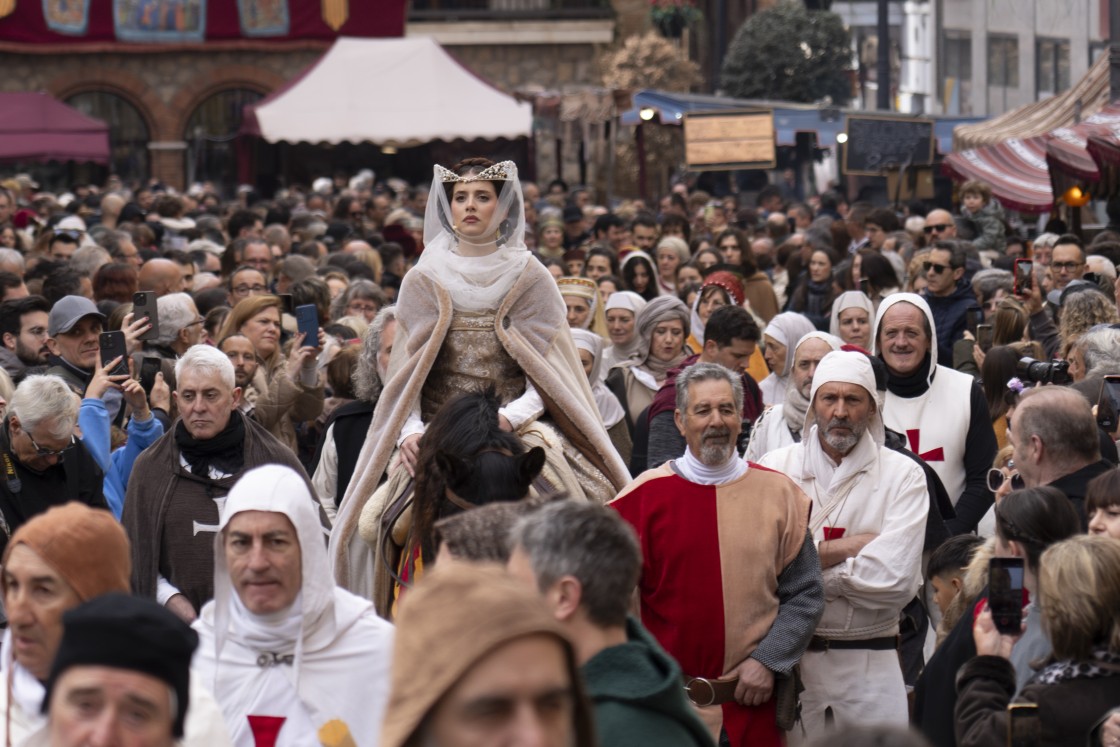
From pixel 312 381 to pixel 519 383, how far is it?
2143 mm

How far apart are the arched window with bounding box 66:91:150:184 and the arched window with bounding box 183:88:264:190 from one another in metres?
1.03

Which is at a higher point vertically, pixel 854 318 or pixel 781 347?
pixel 854 318

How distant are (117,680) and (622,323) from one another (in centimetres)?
738

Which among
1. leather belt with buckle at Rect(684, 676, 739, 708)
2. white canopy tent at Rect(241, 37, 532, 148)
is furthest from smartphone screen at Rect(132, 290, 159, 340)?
white canopy tent at Rect(241, 37, 532, 148)

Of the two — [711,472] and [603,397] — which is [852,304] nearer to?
[603,397]

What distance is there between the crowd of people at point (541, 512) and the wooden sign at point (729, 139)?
411 inches

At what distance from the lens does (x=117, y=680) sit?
3.18 m

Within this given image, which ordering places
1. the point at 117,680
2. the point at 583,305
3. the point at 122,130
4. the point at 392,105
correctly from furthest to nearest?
the point at 122,130
the point at 392,105
the point at 583,305
the point at 117,680

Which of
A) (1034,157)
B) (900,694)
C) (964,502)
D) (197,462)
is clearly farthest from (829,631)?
(1034,157)

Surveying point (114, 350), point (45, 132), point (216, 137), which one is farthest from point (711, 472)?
point (216, 137)

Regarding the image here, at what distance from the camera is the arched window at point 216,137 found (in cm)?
4088

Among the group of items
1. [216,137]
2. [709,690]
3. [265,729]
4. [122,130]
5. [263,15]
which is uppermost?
[263,15]

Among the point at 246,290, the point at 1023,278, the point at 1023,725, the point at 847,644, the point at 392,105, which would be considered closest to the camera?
the point at 1023,725

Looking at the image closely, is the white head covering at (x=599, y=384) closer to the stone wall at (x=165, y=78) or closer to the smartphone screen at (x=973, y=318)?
the smartphone screen at (x=973, y=318)
